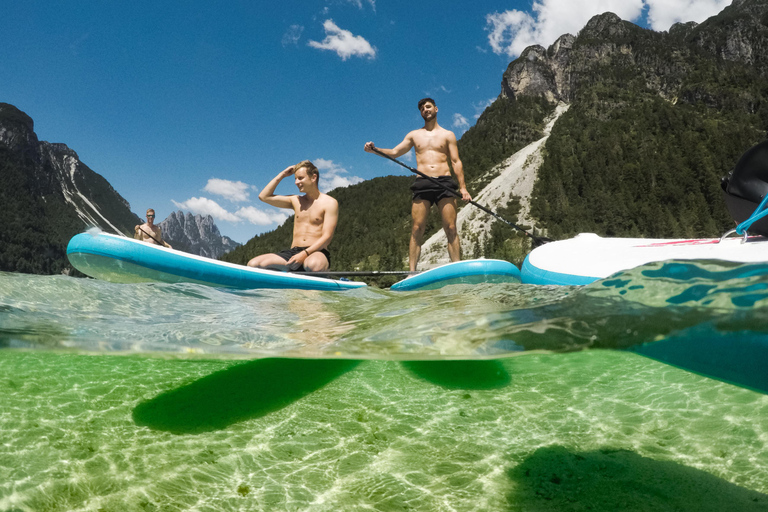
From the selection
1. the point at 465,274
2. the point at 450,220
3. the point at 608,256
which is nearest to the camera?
the point at 608,256

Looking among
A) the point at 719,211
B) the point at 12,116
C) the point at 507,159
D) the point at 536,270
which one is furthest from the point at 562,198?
the point at 12,116

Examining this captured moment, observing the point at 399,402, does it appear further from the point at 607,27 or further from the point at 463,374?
the point at 607,27

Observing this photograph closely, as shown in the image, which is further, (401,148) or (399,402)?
(401,148)

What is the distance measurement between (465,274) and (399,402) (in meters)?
2.68

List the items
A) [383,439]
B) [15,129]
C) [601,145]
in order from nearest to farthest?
[383,439] < [601,145] < [15,129]

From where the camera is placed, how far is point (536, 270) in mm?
4516

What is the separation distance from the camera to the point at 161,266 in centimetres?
460

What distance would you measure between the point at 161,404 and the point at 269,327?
1.11 meters

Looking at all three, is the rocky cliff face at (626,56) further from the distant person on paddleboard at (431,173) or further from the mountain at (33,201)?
the mountain at (33,201)

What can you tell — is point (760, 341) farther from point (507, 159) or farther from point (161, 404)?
point (507, 159)

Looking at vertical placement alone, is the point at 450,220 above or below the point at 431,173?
below

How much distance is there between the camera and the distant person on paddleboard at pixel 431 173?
6.17 meters

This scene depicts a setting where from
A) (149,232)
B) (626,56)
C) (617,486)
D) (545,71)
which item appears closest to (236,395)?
(617,486)

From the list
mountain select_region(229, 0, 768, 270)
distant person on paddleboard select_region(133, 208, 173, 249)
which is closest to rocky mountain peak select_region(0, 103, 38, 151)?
mountain select_region(229, 0, 768, 270)
